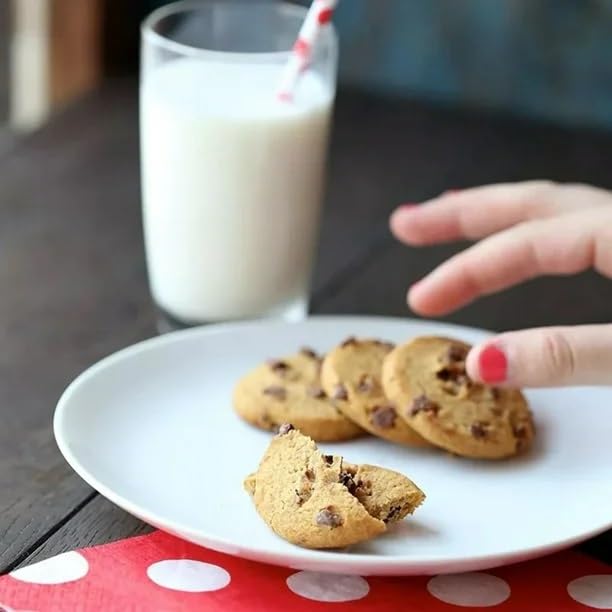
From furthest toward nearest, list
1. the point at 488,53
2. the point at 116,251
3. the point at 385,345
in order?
the point at 488,53
the point at 116,251
the point at 385,345

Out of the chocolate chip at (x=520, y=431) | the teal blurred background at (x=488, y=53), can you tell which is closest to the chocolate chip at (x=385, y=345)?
the chocolate chip at (x=520, y=431)

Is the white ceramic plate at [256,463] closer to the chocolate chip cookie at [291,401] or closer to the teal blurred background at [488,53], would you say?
the chocolate chip cookie at [291,401]

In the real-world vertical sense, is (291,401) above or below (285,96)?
below

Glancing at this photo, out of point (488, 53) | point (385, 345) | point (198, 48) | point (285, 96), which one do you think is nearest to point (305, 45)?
point (285, 96)

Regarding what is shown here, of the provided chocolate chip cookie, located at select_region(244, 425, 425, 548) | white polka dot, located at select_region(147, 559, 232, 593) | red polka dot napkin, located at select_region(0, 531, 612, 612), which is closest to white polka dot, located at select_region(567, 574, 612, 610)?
red polka dot napkin, located at select_region(0, 531, 612, 612)

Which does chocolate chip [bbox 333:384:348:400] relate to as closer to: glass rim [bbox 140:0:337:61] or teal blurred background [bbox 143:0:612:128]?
glass rim [bbox 140:0:337:61]

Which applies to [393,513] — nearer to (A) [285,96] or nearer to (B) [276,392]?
(B) [276,392]

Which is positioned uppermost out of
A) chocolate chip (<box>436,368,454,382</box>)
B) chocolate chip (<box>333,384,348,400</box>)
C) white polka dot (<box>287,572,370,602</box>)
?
chocolate chip (<box>436,368,454,382</box>)
